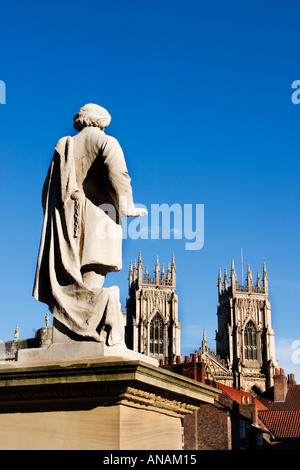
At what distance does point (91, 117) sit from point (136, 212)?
2.61ft

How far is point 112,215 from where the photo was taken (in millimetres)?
4555

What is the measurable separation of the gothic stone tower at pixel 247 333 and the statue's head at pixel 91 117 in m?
94.7

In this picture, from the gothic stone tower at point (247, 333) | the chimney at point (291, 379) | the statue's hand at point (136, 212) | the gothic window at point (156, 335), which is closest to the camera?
the statue's hand at point (136, 212)

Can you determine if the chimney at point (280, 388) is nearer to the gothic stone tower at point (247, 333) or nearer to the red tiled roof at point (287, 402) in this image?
the red tiled roof at point (287, 402)

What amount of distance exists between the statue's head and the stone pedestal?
1693mm

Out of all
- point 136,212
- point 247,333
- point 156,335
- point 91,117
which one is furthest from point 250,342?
point 136,212

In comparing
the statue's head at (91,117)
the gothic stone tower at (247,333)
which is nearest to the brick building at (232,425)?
the statue's head at (91,117)

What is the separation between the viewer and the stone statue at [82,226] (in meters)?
4.32

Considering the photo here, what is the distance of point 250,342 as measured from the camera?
103188 mm

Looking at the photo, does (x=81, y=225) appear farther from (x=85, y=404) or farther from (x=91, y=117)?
(x=85, y=404)

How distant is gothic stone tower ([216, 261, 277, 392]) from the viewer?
98.4 m

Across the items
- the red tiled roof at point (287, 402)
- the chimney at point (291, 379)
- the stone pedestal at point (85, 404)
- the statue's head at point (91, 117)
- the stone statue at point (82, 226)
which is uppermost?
the chimney at point (291, 379)

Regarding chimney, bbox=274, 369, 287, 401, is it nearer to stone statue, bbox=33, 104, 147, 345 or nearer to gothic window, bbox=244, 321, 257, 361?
gothic window, bbox=244, 321, 257, 361
